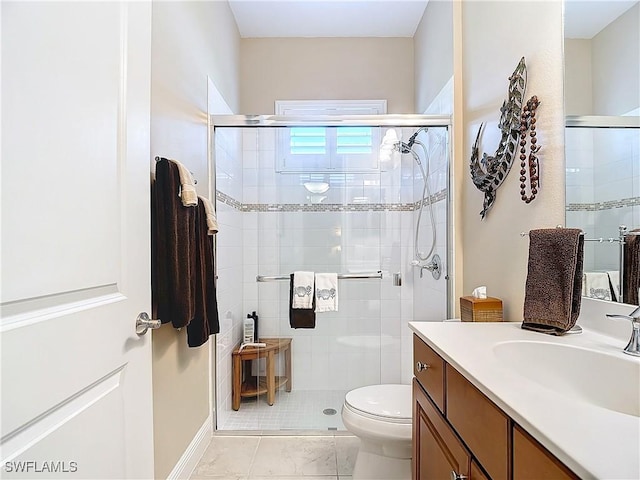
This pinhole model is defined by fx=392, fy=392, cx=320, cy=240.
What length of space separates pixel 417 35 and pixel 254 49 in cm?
131

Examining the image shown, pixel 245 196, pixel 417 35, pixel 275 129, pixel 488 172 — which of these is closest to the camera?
pixel 488 172

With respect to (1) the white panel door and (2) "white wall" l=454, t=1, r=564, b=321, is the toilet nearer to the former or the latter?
(2) "white wall" l=454, t=1, r=564, b=321

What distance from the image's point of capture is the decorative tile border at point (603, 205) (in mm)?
1072

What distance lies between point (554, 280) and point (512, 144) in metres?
0.64

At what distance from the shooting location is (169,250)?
143 centimetres

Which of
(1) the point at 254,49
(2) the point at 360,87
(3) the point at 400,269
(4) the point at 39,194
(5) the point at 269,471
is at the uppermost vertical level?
(1) the point at 254,49

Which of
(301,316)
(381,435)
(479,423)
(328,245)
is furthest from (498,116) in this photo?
(301,316)

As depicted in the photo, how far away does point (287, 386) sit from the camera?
8.51 feet

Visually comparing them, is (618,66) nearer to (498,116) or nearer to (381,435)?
(498,116)

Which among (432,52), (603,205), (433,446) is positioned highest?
(432,52)

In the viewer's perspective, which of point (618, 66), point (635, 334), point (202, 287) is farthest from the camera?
point (202, 287)

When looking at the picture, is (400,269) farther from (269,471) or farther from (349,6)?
(349,6)

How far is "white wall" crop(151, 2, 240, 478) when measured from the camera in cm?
158

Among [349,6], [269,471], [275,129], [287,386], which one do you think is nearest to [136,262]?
[269,471]
